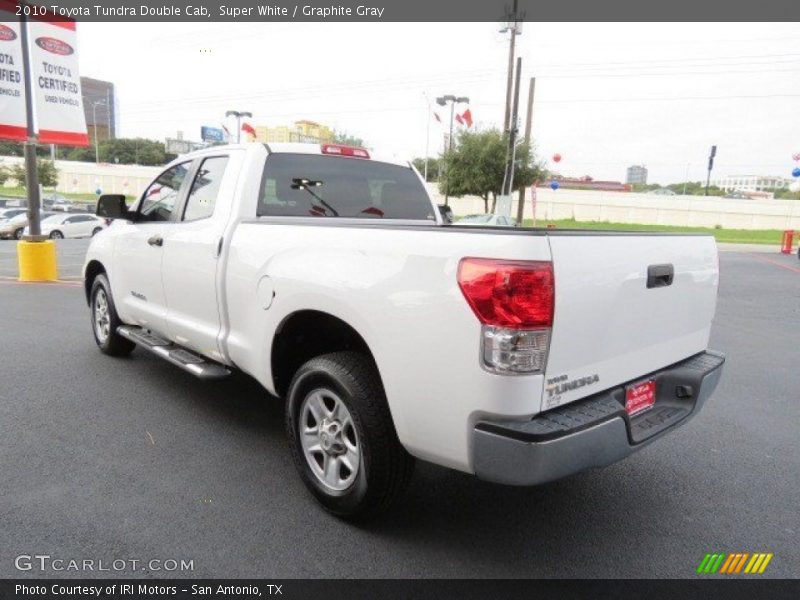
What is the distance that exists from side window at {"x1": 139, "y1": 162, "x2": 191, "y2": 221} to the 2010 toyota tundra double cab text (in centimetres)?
42

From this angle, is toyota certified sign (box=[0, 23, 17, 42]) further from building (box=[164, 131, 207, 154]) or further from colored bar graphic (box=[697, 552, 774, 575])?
building (box=[164, 131, 207, 154])

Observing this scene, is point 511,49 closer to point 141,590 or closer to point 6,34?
point 6,34

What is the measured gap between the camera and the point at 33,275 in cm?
984

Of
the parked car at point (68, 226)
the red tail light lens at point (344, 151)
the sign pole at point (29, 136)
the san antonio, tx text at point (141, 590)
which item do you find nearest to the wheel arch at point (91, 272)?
the red tail light lens at point (344, 151)

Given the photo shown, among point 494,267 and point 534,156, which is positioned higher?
point 534,156

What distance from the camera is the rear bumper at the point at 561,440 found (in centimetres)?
206

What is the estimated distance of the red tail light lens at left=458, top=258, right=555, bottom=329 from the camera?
2.05 meters

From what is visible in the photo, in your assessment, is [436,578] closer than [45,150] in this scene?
Yes

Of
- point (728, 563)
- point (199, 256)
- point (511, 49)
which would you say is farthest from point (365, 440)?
point (511, 49)

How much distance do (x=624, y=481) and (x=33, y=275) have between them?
10.2 metres

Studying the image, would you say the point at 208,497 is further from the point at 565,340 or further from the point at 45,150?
the point at 45,150

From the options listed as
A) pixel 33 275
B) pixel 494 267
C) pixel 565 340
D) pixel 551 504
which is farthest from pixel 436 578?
pixel 33 275

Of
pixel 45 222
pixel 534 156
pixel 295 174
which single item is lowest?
pixel 45 222

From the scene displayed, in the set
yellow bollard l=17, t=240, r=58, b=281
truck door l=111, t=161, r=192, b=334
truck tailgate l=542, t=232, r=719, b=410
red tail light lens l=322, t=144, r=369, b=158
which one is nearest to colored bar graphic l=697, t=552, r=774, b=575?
truck tailgate l=542, t=232, r=719, b=410
